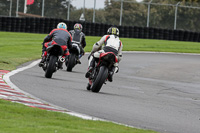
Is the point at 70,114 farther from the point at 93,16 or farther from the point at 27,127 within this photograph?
the point at 93,16

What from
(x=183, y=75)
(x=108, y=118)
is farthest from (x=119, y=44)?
(x=183, y=75)

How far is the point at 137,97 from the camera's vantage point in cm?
1147

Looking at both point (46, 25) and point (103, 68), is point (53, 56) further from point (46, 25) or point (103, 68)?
point (46, 25)

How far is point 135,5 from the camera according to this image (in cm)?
3869

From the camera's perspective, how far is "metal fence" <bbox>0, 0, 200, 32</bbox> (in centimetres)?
3800

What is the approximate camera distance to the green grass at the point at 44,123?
5.91 meters

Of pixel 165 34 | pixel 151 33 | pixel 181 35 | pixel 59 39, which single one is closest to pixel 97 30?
pixel 151 33

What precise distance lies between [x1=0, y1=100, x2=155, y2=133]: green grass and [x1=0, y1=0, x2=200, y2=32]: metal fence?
30614 millimetres

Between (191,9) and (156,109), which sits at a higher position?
(191,9)

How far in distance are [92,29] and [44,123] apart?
94.0ft

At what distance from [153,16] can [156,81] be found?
23093 millimetres

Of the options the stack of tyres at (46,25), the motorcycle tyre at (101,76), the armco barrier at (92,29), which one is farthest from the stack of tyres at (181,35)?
the motorcycle tyre at (101,76)

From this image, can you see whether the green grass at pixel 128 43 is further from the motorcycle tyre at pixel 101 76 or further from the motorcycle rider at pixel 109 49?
the motorcycle tyre at pixel 101 76

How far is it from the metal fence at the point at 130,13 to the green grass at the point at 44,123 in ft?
100
